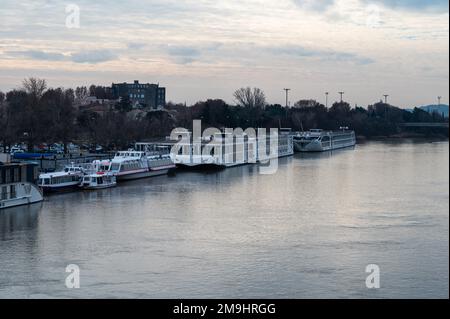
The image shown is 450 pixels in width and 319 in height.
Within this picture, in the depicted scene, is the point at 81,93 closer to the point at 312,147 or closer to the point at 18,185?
the point at 312,147

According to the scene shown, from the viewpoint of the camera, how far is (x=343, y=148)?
19.9 m

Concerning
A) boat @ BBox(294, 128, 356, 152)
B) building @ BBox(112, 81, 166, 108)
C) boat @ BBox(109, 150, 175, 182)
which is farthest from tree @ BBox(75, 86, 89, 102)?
boat @ BBox(109, 150, 175, 182)

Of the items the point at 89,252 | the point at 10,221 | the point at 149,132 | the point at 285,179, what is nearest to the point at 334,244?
the point at 89,252

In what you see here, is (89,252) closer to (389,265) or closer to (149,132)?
(389,265)

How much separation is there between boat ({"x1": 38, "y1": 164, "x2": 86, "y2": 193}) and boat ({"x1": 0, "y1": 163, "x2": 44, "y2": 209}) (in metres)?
0.77

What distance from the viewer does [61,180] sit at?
8.56 meters

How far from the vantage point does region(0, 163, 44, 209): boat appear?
7031mm

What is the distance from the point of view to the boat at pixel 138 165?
995 cm

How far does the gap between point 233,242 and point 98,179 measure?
374 cm

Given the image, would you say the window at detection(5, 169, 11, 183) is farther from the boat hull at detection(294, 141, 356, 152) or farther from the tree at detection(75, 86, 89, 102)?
the tree at detection(75, 86, 89, 102)

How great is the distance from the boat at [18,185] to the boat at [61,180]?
0.77 meters

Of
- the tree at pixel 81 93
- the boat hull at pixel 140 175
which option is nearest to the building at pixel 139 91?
the tree at pixel 81 93

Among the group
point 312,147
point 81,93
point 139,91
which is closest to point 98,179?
point 312,147
